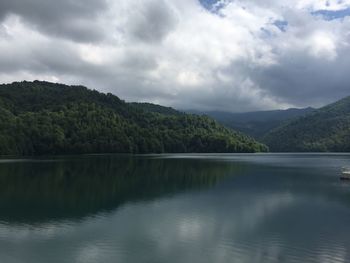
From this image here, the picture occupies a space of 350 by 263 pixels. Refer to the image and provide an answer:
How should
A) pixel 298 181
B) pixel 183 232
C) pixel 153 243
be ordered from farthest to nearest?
pixel 298 181 < pixel 183 232 < pixel 153 243

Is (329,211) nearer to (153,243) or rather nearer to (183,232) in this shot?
(183,232)

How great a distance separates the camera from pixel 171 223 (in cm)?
4241

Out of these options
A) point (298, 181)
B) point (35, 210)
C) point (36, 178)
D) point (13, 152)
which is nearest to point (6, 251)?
point (35, 210)

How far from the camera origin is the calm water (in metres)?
31.3

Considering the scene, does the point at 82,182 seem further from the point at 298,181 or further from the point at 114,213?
the point at 298,181

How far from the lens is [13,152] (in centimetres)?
18612

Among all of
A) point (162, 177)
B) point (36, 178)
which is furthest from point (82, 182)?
point (162, 177)

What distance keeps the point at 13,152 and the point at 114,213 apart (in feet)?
499

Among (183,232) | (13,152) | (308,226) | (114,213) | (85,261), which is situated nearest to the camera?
(85,261)

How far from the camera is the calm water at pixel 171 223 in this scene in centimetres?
3127

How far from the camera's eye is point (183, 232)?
3841 centimetres

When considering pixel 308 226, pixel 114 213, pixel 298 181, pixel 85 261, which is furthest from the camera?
pixel 298 181

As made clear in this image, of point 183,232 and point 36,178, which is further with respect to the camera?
point 36,178

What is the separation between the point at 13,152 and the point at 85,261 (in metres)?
170
